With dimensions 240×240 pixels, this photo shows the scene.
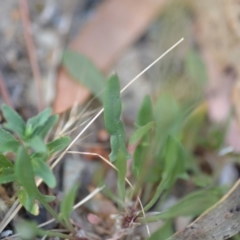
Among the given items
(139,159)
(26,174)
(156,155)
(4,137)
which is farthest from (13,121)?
(156,155)

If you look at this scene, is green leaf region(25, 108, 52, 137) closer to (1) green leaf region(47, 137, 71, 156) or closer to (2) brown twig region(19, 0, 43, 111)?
(1) green leaf region(47, 137, 71, 156)

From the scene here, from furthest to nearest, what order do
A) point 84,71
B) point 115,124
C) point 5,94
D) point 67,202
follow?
point 84,71, point 5,94, point 115,124, point 67,202

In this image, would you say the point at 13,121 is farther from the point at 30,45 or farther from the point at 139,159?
the point at 30,45

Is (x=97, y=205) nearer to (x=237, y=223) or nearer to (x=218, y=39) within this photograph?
(x=237, y=223)

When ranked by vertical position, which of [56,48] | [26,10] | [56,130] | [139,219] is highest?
[26,10]

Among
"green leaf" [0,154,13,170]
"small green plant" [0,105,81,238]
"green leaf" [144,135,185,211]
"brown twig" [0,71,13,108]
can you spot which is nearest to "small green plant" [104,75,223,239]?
"green leaf" [144,135,185,211]

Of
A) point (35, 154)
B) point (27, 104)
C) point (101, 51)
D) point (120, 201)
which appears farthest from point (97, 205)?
point (101, 51)

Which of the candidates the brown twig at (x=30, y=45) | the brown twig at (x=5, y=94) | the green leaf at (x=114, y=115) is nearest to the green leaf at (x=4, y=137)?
the green leaf at (x=114, y=115)
